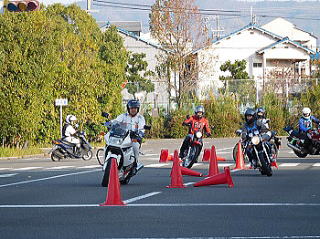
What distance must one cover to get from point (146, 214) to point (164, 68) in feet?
171

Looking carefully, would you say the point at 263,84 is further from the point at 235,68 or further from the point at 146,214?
the point at 146,214

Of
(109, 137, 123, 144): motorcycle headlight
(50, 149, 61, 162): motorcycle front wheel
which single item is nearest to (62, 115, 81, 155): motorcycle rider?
(50, 149, 61, 162): motorcycle front wheel

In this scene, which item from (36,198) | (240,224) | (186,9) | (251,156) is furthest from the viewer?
(186,9)

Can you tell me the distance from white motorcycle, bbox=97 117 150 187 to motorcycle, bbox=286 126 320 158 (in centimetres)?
1282

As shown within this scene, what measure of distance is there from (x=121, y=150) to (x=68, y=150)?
14278 mm

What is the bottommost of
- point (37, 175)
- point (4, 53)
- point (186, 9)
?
point (37, 175)

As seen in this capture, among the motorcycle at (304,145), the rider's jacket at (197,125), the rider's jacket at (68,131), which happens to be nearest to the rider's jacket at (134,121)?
the rider's jacket at (197,125)

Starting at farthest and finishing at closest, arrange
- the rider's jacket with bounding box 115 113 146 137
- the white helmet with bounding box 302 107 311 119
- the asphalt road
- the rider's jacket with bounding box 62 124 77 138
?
1. the rider's jacket with bounding box 62 124 77 138
2. the white helmet with bounding box 302 107 311 119
3. the rider's jacket with bounding box 115 113 146 137
4. the asphalt road

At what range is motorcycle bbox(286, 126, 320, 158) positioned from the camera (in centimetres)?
3031

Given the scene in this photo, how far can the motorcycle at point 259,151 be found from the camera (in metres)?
21.0

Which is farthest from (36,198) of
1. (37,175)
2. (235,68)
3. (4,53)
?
(235,68)

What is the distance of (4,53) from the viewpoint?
120 ft

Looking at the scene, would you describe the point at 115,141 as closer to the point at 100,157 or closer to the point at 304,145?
the point at 100,157

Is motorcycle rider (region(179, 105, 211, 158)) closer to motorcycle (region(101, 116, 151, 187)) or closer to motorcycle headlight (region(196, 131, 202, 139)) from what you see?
motorcycle headlight (region(196, 131, 202, 139))
